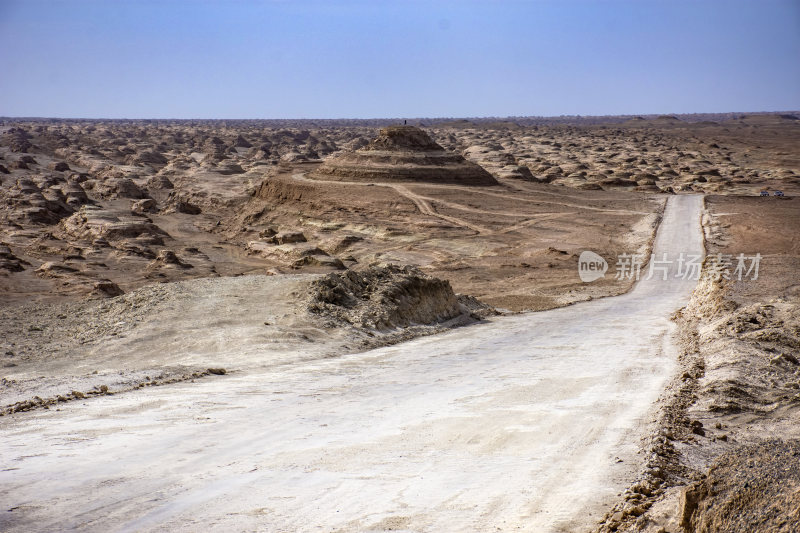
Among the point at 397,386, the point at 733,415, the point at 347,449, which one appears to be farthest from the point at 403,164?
the point at 347,449

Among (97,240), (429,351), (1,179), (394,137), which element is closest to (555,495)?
(429,351)

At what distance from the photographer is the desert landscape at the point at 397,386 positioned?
19.1ft

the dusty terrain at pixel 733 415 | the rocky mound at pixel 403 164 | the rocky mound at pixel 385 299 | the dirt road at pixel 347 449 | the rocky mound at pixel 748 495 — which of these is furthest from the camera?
the rocky mound at pixel 403 164

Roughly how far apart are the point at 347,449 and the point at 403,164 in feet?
122

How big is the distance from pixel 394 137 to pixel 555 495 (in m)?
41.2

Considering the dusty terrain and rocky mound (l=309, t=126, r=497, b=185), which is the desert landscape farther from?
rocky mound (l=309, t=126, r=497, b=185)

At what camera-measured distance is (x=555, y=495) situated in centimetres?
615

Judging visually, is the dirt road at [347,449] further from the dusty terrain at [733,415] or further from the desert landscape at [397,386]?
the dusty terrain at [733,415]

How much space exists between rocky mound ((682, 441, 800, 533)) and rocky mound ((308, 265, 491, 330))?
1013 centimetres

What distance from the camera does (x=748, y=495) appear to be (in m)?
4.34

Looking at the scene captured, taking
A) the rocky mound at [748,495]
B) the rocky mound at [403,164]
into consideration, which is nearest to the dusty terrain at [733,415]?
the rocky mound at [748,495]

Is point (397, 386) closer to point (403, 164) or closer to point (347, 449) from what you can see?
point (347, 449)

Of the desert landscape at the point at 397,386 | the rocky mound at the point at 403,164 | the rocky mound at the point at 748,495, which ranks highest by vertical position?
the rocky mound at the point at 403,164

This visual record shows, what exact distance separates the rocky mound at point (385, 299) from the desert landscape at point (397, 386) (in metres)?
0.06
